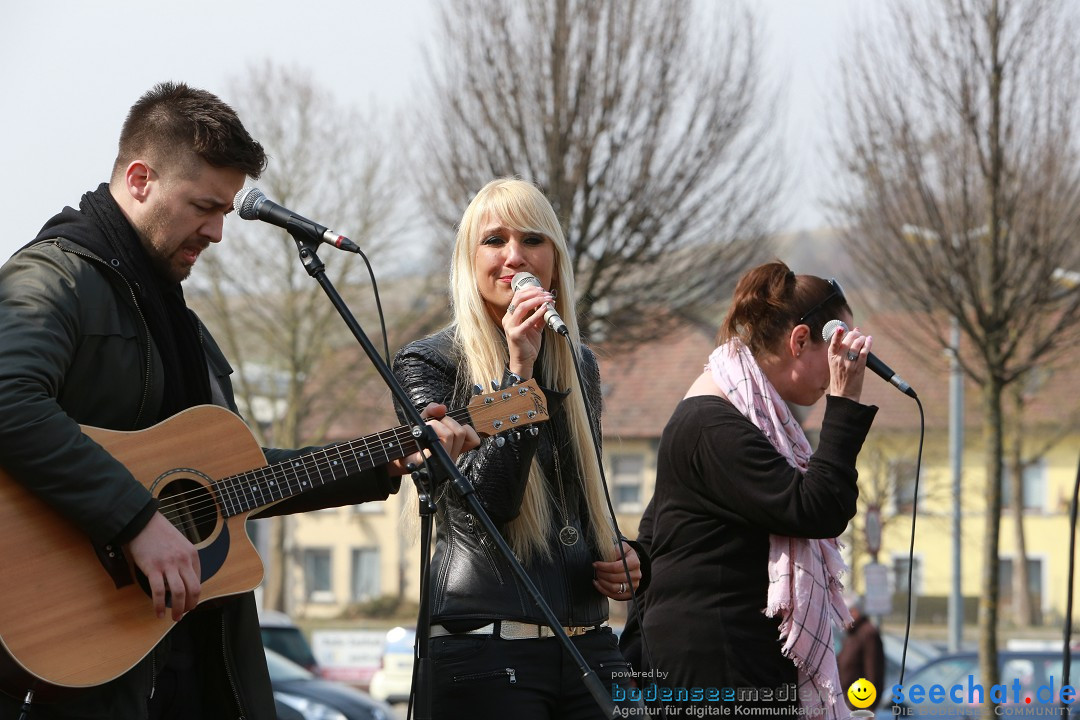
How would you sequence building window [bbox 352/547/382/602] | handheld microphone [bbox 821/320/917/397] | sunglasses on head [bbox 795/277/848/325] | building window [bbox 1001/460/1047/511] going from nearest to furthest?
1. handheld microphone [bbox 821/320/917/397]
2. sunglasses on head [bbox 795/277/848/325]
3. building window [bbox 1001/460/1047/511]
4. building window [bbox 352/547/382/602]

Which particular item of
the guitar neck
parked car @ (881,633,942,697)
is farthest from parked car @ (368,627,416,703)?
the guitar neck

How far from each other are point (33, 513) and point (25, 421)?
0.25 m

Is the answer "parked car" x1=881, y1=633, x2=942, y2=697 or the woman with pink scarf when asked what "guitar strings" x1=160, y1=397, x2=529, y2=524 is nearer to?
the woman with pink scarf

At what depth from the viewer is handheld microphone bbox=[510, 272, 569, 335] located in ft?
11.3

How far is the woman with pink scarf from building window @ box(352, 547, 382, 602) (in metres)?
43.5

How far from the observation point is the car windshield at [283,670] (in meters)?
11.4

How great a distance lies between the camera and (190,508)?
11.1ft

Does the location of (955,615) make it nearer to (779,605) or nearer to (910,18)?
(910,18)

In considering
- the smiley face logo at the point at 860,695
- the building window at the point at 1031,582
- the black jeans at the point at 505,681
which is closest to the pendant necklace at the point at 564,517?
the black jeans at the point at 505,681

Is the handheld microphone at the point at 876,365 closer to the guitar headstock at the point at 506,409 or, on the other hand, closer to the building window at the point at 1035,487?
the guitar headstock at the point at 506,409

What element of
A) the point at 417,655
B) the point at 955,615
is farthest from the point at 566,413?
the point at 955,615

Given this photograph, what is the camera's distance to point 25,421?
2.94m

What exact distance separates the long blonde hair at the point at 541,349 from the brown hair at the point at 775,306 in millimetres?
665

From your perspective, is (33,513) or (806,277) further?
(806,277)
